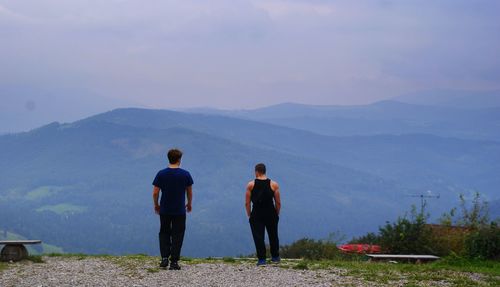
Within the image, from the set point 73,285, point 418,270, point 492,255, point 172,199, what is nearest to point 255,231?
point 172,199

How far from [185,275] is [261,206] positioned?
2379 millimetres

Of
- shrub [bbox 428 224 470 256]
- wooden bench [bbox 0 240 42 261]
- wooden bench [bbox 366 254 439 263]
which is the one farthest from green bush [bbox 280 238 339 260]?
wooden bench [bbox 0 240 42 261]

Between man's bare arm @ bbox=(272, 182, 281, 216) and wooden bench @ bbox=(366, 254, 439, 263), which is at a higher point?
man's bare arm @ bbox=(272, 182, 281, 216)

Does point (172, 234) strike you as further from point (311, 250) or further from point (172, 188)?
point (311, 250)

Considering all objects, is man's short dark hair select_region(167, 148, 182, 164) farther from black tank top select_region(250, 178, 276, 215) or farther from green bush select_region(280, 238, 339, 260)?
green bush select_region(280, 238, 339, 260)

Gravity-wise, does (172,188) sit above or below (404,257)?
above

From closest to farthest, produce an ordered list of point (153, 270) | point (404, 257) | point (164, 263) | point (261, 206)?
point (153, 270) → point (164, 263) → point (261, 206) → point (404, 257)

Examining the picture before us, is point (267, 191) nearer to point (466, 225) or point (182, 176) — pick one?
point (182, 176)

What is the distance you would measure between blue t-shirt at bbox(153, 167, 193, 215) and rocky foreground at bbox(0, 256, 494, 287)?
1149 millimetres

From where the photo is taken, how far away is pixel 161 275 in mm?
13500

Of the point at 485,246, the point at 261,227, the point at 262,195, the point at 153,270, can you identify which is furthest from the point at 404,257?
the point at 153,270

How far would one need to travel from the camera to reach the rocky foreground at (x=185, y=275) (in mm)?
12617

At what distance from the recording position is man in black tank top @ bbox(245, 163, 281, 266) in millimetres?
15047

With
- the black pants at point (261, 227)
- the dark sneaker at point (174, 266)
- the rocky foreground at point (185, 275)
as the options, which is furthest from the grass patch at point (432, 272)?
the dark sneaker at point (174, 266)
